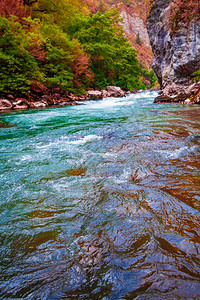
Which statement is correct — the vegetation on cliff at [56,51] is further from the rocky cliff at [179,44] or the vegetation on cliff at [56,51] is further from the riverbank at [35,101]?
the rocky cliff at [179,44]

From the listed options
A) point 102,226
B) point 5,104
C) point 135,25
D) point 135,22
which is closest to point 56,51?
point 5,104

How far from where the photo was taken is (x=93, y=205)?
4.92 feet

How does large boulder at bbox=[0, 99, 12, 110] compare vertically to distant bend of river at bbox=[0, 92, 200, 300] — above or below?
above

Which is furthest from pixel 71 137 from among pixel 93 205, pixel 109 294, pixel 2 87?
pixel 2 87

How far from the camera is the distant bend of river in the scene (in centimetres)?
87

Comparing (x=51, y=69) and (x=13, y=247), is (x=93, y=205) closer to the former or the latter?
(x=13, y=247)

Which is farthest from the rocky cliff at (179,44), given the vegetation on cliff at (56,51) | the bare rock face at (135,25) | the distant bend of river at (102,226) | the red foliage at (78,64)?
the bare rock face at (135,25)

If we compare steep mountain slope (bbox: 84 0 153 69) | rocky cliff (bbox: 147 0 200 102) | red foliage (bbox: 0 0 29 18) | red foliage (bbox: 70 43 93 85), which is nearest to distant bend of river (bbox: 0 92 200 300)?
rocky cliff (bbox: 147 0 200 102)

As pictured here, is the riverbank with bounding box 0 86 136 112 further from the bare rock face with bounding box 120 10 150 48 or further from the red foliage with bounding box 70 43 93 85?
the bare rock face with bounding box 120 10 150 48

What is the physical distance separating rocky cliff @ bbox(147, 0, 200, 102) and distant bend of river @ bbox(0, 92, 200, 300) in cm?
906

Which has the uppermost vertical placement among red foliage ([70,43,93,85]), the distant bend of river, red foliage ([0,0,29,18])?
red foliage ([0,0,29,18])

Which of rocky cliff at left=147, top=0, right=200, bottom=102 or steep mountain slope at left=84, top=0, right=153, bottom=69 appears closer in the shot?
rocky cliff at left=147, top=0, right=200, bottom=102

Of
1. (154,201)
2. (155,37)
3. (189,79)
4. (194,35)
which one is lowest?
(154,201)

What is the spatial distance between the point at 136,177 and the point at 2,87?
976 cm
